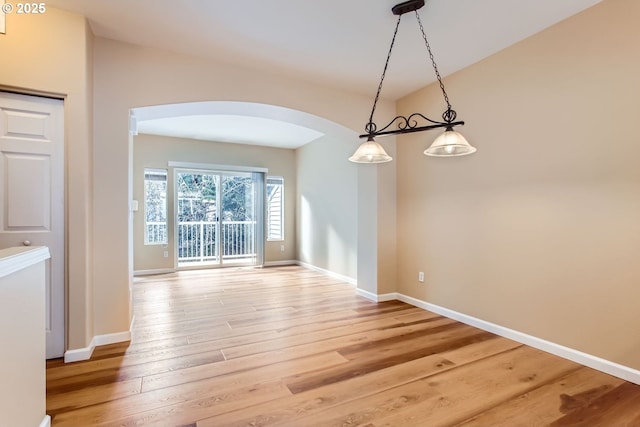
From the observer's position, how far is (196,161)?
6.40 meters

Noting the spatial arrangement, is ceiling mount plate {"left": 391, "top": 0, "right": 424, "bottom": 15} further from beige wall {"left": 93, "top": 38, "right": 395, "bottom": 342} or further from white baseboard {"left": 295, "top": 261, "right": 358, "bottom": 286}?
white baseboard {"left": 295, "top": 261, "right": 358, "bottom": 286}

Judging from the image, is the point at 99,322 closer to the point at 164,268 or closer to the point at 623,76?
the point at 164,268

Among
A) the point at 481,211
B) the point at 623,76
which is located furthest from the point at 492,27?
the point at 481,211

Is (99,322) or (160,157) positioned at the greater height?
(160,157)

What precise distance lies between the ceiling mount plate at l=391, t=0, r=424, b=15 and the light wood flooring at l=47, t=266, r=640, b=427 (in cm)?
281

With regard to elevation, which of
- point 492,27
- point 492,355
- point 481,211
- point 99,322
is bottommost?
point 492,355

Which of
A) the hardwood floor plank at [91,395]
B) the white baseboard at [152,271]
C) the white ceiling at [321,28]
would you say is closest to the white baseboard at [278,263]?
the white baseboard at [152,271]

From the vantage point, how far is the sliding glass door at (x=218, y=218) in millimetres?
6500

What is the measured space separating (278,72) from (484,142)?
2.39m

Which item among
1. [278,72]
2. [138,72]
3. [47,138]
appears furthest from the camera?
[278,72]

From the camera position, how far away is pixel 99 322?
2.73 metres

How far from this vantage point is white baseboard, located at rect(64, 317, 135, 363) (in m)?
2.45

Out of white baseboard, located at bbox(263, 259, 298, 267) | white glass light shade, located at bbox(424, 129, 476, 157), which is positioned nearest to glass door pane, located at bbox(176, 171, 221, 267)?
white baseboard, located at bbox(263, 259, 298, 267)

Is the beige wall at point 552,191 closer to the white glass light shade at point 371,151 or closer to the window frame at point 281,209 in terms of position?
the white glass light shade at point 371,151
